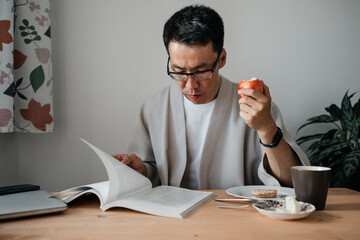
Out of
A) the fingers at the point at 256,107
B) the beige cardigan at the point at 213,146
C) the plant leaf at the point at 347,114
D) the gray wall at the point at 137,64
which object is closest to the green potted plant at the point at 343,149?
the plant leaf at the point at 347,114

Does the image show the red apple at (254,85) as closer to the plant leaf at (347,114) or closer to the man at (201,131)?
the man at (201,131)

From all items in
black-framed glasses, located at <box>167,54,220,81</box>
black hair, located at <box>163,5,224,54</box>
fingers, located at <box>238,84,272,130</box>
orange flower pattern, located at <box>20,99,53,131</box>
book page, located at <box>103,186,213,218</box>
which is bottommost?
book page, located at <box>103,186,213,218</box>

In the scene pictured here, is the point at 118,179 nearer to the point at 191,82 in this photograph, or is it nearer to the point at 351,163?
the point at 191,82

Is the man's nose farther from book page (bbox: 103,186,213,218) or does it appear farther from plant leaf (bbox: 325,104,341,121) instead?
plant leaf (bbox: 325,104,341,121)

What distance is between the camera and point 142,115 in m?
1.70

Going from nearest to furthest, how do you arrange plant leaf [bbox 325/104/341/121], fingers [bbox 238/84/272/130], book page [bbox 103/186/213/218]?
book page [bbox 103/186/213/218]
fingers [bbox 238/84/272/130]
plant leaf [bbox 325/104/341/121]

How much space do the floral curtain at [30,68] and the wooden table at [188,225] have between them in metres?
1.15

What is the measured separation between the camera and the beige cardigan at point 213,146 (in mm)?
1514

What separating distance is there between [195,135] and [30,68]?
3.47 feet

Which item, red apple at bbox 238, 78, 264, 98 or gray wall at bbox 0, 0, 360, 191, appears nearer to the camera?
red apple at bbox 238, 78, 264, 98

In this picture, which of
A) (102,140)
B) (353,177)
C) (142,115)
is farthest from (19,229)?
(353,177)

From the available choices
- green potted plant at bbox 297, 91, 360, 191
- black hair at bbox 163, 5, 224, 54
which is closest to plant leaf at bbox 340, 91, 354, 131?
green potted plant at bbox 297, 91, 360, 191

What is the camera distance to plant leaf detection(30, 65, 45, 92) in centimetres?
186

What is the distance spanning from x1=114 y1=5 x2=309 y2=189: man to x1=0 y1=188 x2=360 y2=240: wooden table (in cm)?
43
